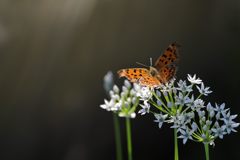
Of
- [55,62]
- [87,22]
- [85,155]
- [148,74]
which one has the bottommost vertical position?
[85,155]

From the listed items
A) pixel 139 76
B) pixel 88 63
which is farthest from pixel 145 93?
pixel 88 63

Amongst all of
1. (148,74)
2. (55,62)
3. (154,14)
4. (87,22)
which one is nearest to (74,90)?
(55,62)

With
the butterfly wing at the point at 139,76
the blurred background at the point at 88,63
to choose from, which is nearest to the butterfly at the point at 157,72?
the butterfly wing at the point at 139,76

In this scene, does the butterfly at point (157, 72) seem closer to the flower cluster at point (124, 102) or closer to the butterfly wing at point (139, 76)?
the butterfly wing at point (139, 76)

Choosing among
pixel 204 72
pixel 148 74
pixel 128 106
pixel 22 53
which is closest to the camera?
pixel 128 106

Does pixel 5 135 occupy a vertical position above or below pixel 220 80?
below

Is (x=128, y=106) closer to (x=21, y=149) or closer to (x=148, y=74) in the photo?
(x=148, y=74)

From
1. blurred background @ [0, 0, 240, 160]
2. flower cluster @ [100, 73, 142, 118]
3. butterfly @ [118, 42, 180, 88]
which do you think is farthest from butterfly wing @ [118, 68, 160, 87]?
blurred background @ [0, 0, 240, 160]

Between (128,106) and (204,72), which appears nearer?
(128,106)
